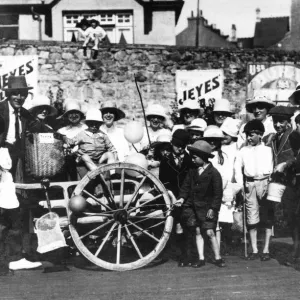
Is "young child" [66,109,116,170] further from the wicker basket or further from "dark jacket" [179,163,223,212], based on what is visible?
"dark jacket" [179,163,223,212]

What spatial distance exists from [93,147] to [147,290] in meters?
2.09

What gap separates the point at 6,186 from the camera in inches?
258

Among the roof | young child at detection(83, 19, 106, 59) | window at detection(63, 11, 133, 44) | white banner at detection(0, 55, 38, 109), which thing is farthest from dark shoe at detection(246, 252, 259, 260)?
the roof

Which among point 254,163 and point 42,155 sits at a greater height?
point 42,155

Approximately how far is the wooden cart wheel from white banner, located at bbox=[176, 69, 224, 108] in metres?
8.08

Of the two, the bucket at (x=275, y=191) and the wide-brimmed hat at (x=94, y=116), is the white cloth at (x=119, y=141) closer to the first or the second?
the wide-brimmed hat at (x=94, y=116)

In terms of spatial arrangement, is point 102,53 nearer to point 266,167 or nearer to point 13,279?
point 266,167

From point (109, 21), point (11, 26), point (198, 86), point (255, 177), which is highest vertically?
point (109, 21)

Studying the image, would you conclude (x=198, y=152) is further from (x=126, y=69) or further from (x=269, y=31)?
(x=269, y=31)

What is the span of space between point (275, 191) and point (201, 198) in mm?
841

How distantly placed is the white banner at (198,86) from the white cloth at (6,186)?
8725 mm

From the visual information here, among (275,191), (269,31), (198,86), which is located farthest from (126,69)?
(269,31)

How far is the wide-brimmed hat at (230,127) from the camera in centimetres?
795

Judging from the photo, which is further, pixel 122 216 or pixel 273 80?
pixel 273 80
